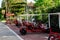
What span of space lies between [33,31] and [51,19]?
2.98 metres

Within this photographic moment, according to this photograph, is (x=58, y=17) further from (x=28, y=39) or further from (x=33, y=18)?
(x=33, y=18)

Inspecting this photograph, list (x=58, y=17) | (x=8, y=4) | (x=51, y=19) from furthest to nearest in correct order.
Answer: (x=8, y=4), (x=51, y=19), (x=58, y=17)

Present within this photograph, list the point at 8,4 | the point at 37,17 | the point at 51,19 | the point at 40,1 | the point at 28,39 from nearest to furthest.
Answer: the point at 28,39 < the point at 51,19 < the point at 37,17 < the point at 40,1 < the point at 8,4

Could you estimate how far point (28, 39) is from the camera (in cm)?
1720

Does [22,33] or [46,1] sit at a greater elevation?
[46,1]

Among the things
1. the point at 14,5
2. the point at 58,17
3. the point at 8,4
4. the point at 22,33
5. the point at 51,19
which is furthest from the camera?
the point at 14,5

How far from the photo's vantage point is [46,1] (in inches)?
1218

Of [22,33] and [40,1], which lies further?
[40,1]

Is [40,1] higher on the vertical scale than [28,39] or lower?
higher

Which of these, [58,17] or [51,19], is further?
[51,19]

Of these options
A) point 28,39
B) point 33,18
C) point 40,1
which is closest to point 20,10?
point 40,1

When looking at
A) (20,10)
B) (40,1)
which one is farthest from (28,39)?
(20,10)

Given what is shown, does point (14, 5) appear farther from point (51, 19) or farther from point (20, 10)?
point (51, 19)

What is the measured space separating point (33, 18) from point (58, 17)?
807 centimetres
